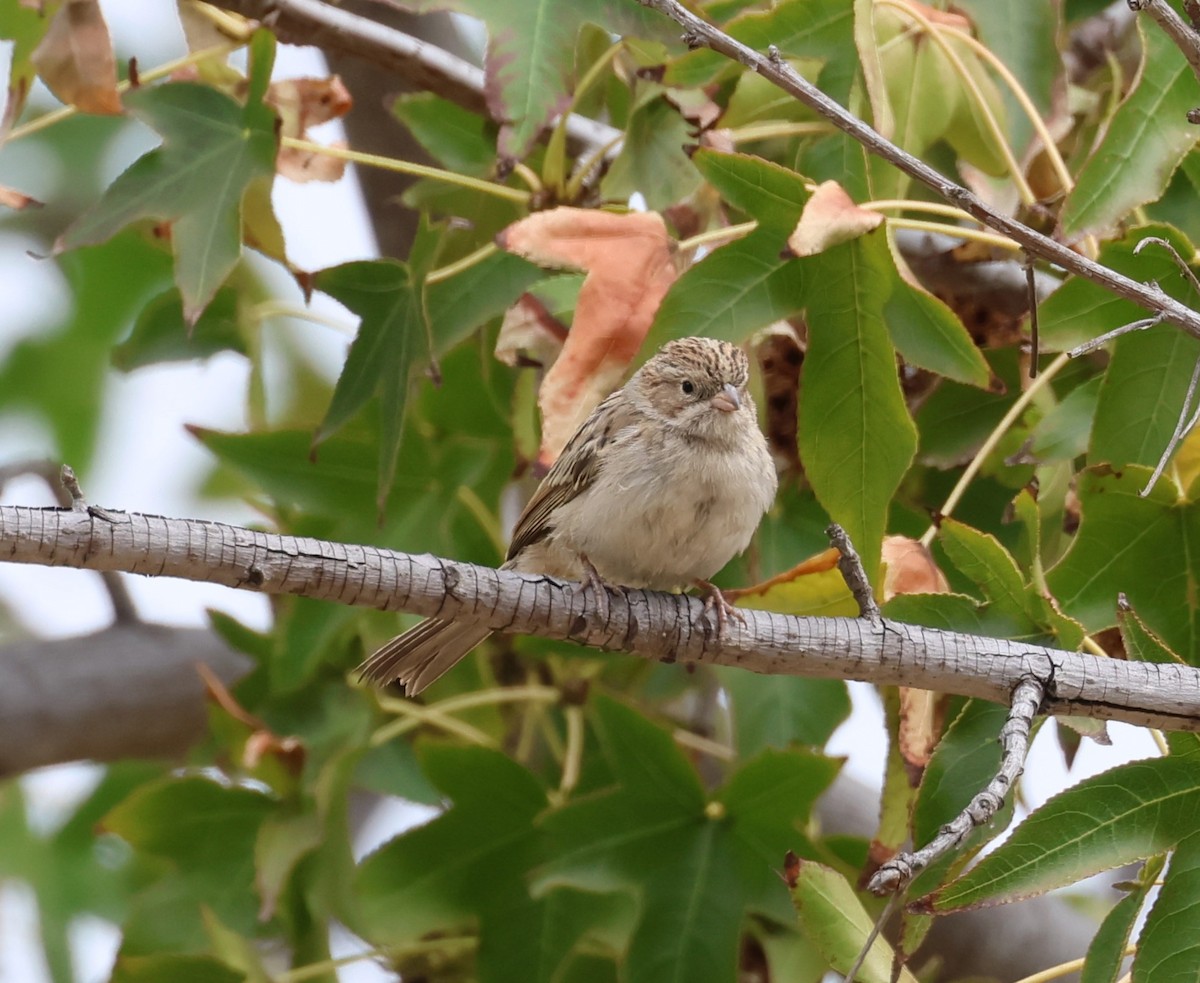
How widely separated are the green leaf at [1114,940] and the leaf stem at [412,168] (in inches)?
101

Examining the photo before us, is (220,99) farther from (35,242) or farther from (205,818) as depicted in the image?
(35,242)

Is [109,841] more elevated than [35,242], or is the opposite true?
[35,242]

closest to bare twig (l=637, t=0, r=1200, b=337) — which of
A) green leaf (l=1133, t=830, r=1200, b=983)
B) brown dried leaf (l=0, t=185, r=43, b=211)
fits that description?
green leaf (l=1133, t=830, r=1200, b=983)

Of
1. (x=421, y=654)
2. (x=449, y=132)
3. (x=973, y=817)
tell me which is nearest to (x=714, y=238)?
(x=449, y=132)

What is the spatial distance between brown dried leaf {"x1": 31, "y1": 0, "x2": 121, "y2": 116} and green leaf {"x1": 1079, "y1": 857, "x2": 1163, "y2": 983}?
3.25 m

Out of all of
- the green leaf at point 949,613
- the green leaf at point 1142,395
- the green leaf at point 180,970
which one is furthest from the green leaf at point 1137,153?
the green leaf at point 180,970

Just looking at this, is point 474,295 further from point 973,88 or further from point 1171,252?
point 1171,252

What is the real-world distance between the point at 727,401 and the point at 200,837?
2.35m

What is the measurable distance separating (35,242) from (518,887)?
18.4 ft

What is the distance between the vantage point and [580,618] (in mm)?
3344

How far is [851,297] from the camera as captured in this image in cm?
360

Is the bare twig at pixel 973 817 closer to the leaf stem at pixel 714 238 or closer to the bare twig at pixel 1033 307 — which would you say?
the bare twig at pixel 1033 307

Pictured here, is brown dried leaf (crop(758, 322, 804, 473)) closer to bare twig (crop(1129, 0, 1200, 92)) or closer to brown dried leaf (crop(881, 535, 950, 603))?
brown dried leaf (crop(881, 535, 950, 603))

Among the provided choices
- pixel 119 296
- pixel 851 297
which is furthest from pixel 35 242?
pixel 851 297
